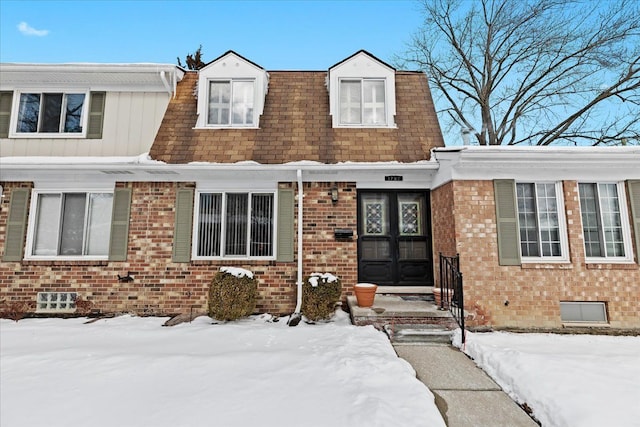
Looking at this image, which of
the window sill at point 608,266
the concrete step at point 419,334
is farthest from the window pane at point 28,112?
the window sill at point 608,266

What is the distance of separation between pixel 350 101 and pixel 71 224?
21.3 feet

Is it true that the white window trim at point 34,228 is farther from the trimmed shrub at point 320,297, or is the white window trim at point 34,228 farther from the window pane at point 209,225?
the trimmed shrub at point 320,297

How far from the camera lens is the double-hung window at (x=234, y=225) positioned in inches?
247

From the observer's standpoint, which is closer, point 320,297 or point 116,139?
point 320,297

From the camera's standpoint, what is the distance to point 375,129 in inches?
270

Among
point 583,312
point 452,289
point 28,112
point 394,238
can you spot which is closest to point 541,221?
point 583,312

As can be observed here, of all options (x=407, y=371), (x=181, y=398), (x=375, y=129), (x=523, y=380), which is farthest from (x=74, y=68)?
(x=523, y=380)

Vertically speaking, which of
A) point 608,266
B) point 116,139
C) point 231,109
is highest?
point 231,109

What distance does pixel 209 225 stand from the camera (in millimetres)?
6316

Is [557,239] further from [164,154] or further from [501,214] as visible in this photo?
[164,154]

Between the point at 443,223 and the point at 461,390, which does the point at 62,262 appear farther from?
the point at 443,223

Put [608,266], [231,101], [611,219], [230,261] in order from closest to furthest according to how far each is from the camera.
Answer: [608,266]
[611,219]
[230,261]
[231,101]

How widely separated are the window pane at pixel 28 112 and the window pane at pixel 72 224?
190 cm

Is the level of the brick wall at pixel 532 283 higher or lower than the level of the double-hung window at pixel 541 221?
lower
